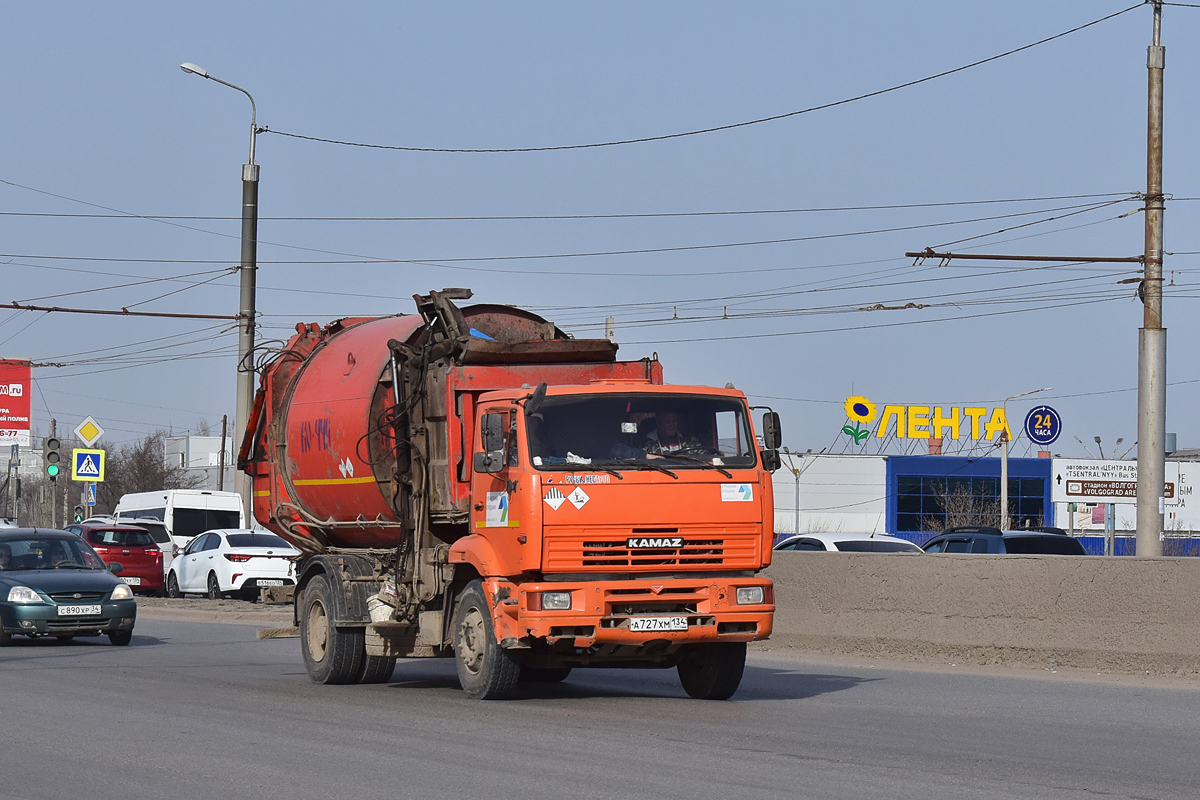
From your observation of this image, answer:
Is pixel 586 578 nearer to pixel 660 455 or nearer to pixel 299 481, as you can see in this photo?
pixel 660 455

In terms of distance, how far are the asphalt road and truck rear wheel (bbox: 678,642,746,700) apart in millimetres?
235

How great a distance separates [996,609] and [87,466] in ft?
96.7

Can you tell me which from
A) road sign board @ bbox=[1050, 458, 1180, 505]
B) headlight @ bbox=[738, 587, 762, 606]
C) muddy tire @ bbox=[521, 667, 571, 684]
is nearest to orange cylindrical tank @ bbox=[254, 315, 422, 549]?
muddy tire @ bbox=[521, 667, 571, 684]

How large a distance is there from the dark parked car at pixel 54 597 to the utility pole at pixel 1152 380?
516 inches

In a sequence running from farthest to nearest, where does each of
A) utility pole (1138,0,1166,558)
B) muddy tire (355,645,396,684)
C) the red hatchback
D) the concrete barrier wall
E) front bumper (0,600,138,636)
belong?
the red hatchback, utility pole (1138,0,1166,558), front bumper (0,600,138,636), the concrete barrier wall, muddy tire (355,645,396,684)

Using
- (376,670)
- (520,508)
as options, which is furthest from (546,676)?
(520,508)

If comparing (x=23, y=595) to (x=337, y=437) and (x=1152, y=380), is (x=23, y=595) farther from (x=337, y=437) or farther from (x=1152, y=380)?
(x=1152, y=380)

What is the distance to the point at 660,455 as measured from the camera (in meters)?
12.4

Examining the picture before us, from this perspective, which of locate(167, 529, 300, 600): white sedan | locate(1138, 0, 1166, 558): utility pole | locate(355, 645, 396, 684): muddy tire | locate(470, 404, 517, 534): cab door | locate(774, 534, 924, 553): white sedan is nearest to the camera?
locate(470, 404, 517, 534): cab door

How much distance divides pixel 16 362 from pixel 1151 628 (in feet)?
129

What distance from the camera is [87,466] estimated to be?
40.6m

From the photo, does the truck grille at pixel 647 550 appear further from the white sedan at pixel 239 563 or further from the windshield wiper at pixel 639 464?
the white sedan at pixel 239 563

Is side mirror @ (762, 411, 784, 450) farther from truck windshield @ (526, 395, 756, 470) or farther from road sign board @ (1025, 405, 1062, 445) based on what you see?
road sign board @ (1025, 405, 1062, 445)

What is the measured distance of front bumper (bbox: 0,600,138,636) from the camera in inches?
758
